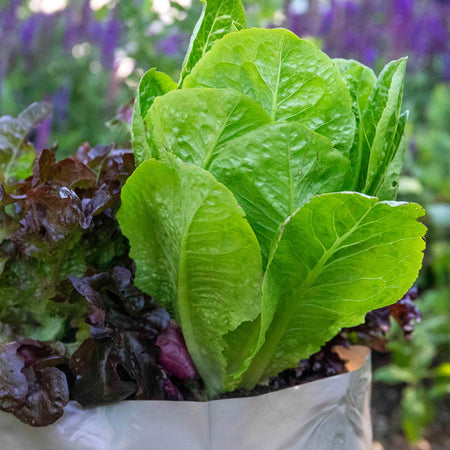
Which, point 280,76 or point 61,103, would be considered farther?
point 61,103

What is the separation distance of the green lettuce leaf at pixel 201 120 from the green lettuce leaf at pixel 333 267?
0.29 feet

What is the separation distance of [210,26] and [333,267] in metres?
0.25

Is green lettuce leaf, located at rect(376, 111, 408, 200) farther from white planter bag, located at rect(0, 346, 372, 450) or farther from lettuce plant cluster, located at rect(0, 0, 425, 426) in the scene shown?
white planter bag, located at rect(0, 346, 372, 450)

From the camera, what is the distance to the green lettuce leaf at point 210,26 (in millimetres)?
532

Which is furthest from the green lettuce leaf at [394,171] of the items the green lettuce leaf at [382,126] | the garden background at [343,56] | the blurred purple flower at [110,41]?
the blurred purple flower at [110,41]

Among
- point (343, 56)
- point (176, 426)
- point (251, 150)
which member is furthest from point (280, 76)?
point (343, 56)

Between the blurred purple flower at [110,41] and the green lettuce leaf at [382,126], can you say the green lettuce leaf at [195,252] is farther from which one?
the blurred purple flower at [110,41]

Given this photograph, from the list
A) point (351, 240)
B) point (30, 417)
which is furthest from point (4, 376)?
point (351, 240)

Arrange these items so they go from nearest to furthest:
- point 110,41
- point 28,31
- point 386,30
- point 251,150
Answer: point 251,150 → point 110,41 → point 28,31 → point 386,30

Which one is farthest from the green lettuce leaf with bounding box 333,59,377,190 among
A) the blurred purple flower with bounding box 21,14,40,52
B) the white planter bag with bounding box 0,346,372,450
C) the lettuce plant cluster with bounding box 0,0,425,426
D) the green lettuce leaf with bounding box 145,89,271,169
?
the blurred purple flower with bounding box 21,14,40,52

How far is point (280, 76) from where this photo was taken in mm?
489

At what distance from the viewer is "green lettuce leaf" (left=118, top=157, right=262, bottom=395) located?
1.48ft

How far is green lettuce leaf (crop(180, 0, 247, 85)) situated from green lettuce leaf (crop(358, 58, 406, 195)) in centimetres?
15

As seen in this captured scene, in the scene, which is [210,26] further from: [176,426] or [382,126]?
[176,426]
